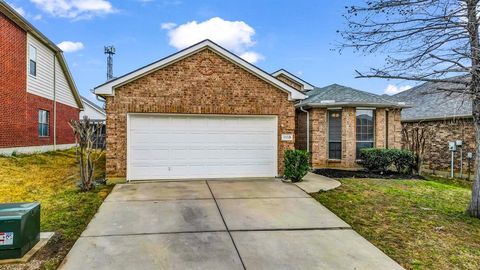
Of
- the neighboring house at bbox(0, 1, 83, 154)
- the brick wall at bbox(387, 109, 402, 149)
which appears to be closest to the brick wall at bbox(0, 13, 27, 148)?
the neighboring house at bbox(0, 1, 83, 154)

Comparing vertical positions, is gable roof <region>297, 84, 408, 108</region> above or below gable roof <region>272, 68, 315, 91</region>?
below

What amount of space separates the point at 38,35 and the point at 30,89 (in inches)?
101

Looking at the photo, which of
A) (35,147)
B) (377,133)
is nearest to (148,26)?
(35,147)

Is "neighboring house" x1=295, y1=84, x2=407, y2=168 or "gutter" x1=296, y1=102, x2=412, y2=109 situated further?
"neighboring house" x1=295, y1=84, x2=407, y2=168

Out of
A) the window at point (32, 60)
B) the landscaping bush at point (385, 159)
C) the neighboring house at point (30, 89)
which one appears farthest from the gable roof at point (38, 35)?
the landscaping bush at point (385, 159)

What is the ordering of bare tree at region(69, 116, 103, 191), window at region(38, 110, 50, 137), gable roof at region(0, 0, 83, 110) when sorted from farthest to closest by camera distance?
window at region(38, 110, 50, 137)
gable roof at region(0, 0, 83, 110)
bare tree at region(69, 116, 103, 191)

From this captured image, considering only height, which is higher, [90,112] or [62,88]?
[62,88]

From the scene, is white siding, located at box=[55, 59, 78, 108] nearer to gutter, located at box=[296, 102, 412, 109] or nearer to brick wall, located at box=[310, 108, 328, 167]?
gutter, located at box=[296, 102, 412, 109]

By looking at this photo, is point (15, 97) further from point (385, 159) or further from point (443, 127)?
point (443, 127)

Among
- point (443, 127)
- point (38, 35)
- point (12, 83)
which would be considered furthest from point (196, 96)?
point (443, 127)

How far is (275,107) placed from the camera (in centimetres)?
1040

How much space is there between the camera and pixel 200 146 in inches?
397

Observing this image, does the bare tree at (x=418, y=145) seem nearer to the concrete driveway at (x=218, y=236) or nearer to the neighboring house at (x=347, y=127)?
the neighboring house at (x=347, y=127)

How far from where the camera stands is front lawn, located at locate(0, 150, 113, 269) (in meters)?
4.70
